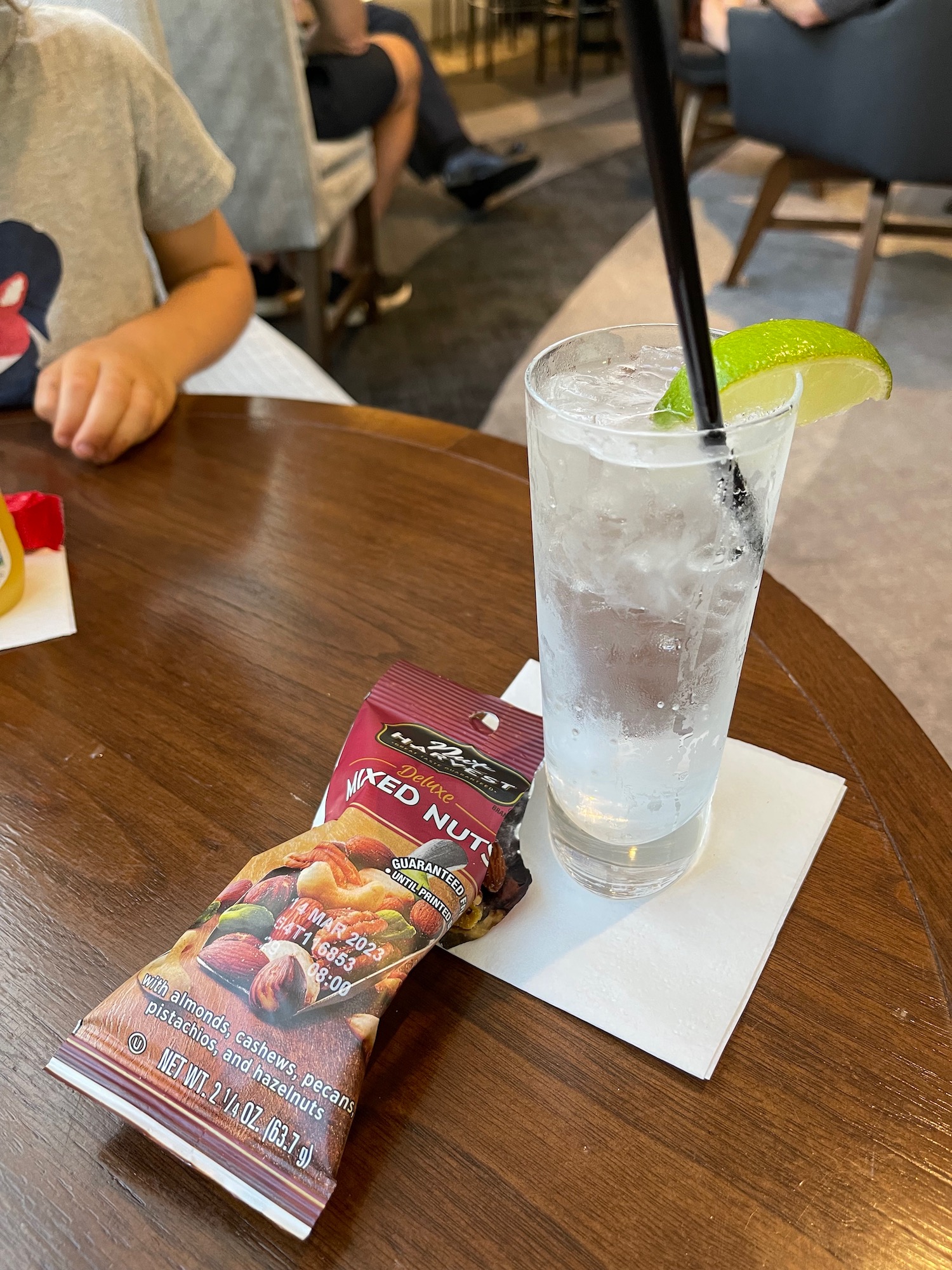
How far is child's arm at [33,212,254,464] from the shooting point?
0.73 meters

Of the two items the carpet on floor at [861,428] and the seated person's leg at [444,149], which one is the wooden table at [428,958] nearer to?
the carpet on floor at [861,428]

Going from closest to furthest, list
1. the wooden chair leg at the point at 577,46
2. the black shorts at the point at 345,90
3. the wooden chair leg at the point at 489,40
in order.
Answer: the black shorts at the point at 345,90
the wooden chair leg at the point at 577,46
the wooden chair leg at the point at 489,40

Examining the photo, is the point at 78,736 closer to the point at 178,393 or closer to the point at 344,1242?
the point at 344,1242

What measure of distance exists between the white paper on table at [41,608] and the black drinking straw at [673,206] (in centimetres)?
42

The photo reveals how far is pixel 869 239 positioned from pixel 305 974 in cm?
233

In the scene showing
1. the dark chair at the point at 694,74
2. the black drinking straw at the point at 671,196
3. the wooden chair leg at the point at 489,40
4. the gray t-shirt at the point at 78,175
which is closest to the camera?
the black drinking straw at the point at 671,196

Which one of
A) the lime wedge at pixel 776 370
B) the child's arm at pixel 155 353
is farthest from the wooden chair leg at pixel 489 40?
the lime wedge at pixel 776 370

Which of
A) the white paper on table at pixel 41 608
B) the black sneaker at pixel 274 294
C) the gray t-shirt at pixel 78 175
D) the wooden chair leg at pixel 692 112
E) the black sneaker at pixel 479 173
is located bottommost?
the black sneaker at pixel 274 294

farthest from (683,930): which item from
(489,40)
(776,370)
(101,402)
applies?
(489,40)

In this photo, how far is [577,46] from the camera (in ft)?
14.3

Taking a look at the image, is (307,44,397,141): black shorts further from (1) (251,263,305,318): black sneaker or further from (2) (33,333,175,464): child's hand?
(2) (33,333,175,464): child's hand

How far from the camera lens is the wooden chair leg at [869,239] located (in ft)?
7.11

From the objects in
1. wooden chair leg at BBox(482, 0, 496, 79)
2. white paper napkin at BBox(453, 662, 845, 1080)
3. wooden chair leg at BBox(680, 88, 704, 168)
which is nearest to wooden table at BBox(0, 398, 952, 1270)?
white paper napkin at BBox(453, 662, 845, 1080)

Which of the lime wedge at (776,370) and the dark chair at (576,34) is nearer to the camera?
the lime wedge at (776,370)
